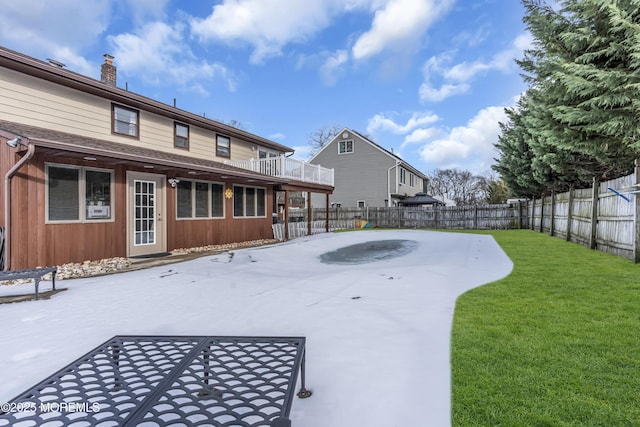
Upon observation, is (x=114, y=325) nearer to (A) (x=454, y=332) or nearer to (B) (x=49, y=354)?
(B) (x=49, y=354)

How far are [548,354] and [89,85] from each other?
11.4m

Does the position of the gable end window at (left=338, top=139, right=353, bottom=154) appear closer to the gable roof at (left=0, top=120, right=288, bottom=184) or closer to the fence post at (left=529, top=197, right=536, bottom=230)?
the fence post at (left=529, top=197, right=536, bottom=230)

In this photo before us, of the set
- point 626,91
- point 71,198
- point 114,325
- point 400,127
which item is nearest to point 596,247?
point 626,91

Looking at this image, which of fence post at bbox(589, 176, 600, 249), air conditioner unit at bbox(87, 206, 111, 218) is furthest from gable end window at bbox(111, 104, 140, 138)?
fence post at bbox(589, 176, 600, 249)

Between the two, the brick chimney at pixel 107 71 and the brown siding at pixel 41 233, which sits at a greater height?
the brick chimney at pixel 107 71

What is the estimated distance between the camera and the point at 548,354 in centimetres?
288

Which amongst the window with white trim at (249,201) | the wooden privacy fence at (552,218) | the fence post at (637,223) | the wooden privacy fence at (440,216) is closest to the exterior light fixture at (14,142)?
the window with white trim at (249,201)

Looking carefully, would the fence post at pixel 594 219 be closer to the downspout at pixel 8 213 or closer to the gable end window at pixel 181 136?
the gable end window at pixel 181 136

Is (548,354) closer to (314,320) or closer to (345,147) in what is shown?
(314,320)

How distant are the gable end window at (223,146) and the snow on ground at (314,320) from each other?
720 centimetres

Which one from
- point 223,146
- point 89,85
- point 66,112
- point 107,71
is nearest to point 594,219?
point 223,146

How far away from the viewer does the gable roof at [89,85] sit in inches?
301

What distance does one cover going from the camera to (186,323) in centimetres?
395

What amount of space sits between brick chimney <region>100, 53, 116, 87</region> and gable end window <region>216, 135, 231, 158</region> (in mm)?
4172
